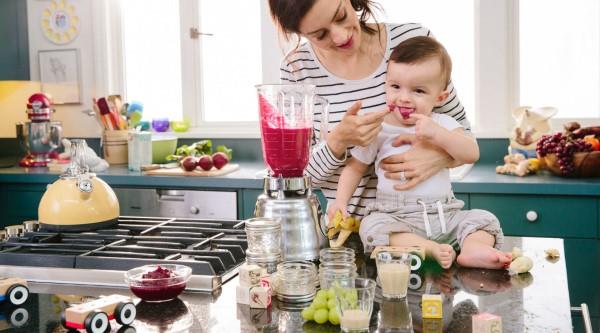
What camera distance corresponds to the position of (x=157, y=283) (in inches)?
50.6

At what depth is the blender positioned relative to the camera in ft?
4.90

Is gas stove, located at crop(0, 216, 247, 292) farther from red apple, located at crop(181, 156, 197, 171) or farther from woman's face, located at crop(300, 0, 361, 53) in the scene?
red apple, located at crop(181, 156, 197, 171)

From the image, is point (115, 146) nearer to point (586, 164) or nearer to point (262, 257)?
point (586, 164)

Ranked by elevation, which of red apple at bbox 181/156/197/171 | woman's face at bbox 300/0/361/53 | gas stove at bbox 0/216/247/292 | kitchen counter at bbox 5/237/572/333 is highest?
woman's face at bbox 300/0/361/53

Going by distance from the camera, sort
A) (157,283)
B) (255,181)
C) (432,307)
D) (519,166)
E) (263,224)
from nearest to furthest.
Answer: (432,307), (157,283), (263,224), (519,166), (255,181)

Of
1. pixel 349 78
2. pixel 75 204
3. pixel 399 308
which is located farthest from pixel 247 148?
pixel 399 308

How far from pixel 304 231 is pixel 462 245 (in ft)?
1.24

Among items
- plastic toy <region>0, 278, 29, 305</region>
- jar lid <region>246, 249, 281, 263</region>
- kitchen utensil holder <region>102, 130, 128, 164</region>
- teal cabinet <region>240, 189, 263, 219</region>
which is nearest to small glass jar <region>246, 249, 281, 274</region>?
jar lid <region>246, 249, 281, 263</region>

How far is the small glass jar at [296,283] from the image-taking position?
129cm

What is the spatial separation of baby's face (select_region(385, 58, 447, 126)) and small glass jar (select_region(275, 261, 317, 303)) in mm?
644

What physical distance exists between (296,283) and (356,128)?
0.52m

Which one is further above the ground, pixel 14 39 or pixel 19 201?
pixel 14 39

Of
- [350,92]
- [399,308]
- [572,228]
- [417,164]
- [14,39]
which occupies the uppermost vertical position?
[14,39]

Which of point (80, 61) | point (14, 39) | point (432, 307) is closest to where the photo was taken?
point (432, 307)
